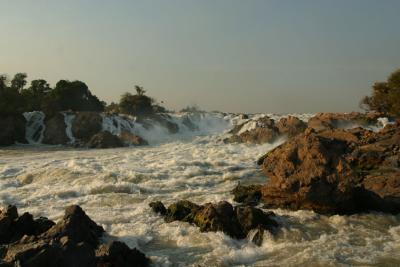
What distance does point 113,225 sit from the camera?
43.0 ft

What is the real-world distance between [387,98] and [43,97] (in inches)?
Result: 1363

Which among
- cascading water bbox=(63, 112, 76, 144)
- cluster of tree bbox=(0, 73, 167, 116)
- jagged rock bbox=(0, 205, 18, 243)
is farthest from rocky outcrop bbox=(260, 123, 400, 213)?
cluster of tree bbox=(0, 73, 167, 116)

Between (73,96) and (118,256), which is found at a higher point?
(73,96)

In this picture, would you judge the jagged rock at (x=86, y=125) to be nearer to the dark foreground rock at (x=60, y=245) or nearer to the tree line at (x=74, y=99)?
the tree line at (x=74, y=99)

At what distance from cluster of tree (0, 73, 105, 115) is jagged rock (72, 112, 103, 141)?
3420 mm

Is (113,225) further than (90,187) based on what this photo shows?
No

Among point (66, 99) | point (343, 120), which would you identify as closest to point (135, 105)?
point (66, 99)

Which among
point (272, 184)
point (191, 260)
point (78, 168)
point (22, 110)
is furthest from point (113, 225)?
point (22, 110)

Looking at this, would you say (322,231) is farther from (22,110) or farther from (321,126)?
(22,110)

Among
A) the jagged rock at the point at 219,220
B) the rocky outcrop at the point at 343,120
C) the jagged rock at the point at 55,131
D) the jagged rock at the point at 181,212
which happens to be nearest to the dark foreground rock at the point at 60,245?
the jagged rock at the point at 181,212

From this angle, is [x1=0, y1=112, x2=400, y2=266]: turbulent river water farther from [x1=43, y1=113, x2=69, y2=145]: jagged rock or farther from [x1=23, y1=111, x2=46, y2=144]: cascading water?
[x1=23, y1=111, x2=46, y2=144]: cascading water

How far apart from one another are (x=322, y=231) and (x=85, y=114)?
34.7 meters

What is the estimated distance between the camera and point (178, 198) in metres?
17.0

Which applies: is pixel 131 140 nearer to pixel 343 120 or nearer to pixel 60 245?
pixel 343 120
